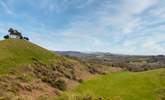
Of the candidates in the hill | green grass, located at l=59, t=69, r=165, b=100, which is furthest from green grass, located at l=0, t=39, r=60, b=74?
green grass, located at l=59, t=69, r=165, b=100

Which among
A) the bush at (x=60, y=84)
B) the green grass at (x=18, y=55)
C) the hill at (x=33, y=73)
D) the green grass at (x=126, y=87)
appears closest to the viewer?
the hill at (x=33, y=73)

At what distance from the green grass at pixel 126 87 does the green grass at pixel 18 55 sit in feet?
51.2

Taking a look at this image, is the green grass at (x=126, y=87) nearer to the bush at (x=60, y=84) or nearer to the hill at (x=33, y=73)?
the bush at (x=60, y=84)

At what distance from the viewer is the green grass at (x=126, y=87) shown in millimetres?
60791

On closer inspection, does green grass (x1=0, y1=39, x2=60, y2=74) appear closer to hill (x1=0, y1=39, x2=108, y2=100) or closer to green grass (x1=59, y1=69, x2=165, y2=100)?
hill (x1=0, y1=39, x2=108, y2=100)

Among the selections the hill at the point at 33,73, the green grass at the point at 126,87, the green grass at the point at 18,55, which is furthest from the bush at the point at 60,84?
the green grass at the point at 18,55

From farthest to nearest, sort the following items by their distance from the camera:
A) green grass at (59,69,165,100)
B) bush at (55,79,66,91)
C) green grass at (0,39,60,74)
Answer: green grass at (0,39,60,74), bush at (55,79,66,91), green grass at (59,69,165,100)

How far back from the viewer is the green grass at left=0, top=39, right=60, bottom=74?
212ft

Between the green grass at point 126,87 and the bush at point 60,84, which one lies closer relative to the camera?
the green grass at point 126,87

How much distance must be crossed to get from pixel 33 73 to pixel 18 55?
13354 mm

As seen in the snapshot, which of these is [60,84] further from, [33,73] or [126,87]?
[126,87]

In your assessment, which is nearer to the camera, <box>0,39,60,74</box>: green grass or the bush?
the bush

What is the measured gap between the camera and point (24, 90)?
53.6 m

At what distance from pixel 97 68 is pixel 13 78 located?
41.6 meters
